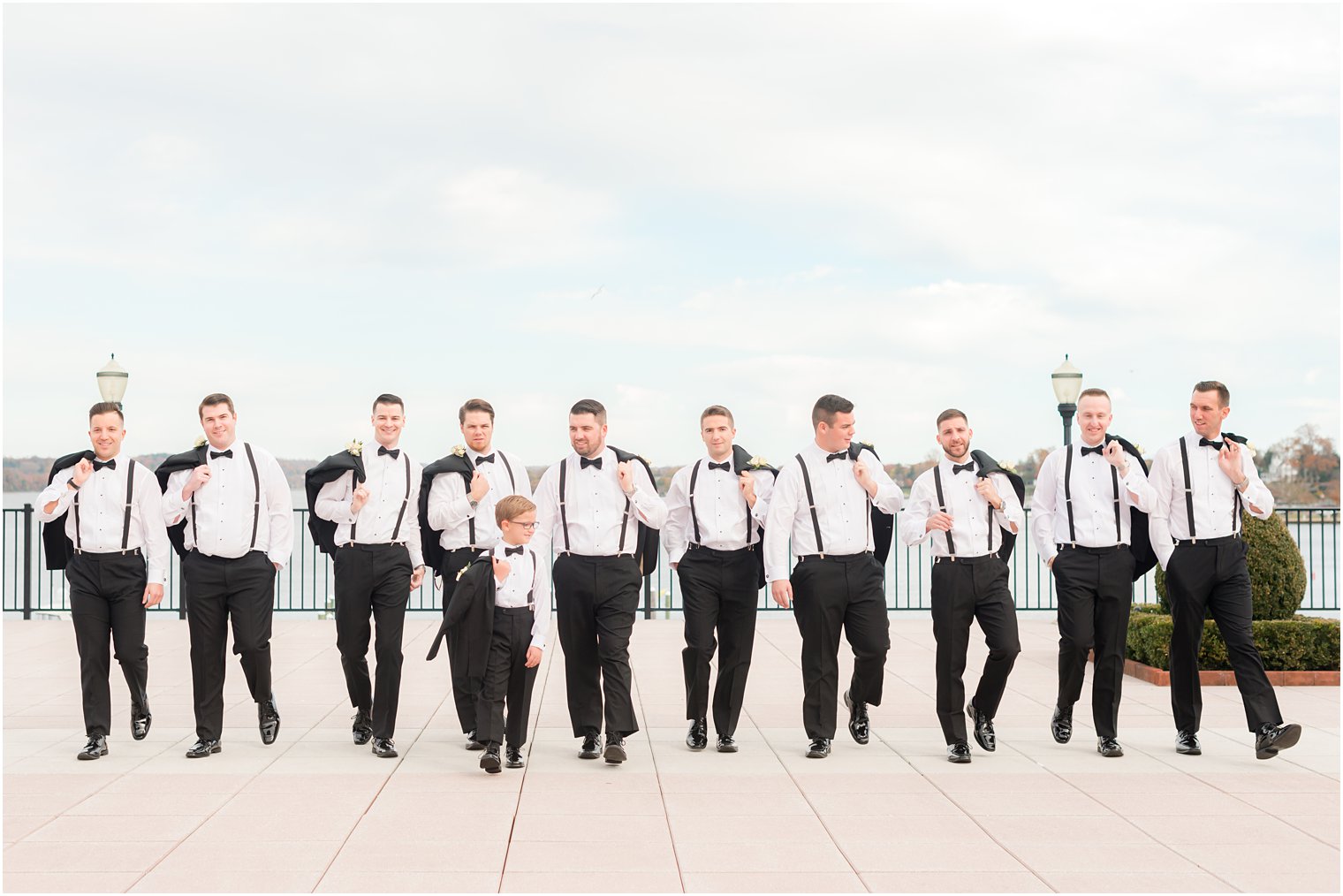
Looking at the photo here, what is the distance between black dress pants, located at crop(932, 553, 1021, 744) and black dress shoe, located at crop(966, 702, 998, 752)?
0.04 metres

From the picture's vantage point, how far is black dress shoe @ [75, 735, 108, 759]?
7.03 m

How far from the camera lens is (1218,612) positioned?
7250mm

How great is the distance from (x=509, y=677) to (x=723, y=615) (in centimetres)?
134

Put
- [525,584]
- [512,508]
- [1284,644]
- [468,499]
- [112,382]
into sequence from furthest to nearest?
[112,382]
[1284,644]
[468,499]
[525,584]
[512,508]

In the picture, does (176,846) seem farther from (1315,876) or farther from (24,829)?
(1315,876)

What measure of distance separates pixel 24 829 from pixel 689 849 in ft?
9.65

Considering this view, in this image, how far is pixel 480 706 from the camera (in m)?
6.77

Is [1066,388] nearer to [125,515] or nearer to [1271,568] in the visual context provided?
[1271,568]

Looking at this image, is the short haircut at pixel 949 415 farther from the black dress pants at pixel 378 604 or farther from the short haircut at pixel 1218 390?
the black dress pants at pixel 378 604

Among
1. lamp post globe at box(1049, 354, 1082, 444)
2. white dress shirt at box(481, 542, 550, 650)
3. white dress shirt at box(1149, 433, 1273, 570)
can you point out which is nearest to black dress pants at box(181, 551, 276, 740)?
white dress shirt at box(481, 542, 550, 650)

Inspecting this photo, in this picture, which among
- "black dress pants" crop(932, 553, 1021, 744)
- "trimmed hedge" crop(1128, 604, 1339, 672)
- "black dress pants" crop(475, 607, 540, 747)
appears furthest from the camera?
"trimmed hedge" crop(1128, 604, 1339, 672)

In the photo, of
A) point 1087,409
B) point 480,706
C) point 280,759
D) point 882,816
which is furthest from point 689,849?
point 1087,409

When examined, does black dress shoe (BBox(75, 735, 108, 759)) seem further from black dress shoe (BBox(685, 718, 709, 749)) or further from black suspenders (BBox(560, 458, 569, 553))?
black dress shoe (BBox(685, 718, 709, 749))

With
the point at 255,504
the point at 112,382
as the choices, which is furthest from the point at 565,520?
the point at 112,382
